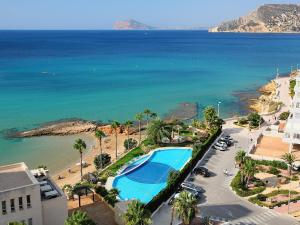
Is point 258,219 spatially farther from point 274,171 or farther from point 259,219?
point 274,171

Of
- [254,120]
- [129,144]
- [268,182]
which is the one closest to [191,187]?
[268,182]

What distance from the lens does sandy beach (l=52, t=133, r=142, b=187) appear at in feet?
165

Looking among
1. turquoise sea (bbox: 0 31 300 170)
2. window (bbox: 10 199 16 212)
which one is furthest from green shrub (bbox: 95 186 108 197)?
turquoise sea (bbox: 0 31 300 170)

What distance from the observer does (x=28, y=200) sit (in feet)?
90.7

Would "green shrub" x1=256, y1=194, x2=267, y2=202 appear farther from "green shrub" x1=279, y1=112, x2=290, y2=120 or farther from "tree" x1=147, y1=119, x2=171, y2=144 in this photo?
"green shrub" x1=279, y1=112, x2=290, y2=120

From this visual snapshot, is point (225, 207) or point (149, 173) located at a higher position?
point (149, 173)

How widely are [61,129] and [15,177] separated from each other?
4245 centimetres

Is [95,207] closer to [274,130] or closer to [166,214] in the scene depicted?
[166,214]

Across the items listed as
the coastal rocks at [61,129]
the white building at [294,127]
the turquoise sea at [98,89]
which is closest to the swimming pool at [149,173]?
the white building at [294,127]

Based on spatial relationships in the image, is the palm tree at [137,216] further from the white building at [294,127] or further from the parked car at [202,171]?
the white building at [294,127]

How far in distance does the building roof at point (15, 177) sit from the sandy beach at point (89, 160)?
1740 cm

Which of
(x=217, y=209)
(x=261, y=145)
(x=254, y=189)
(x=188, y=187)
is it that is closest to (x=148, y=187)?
(x=188, y=187)

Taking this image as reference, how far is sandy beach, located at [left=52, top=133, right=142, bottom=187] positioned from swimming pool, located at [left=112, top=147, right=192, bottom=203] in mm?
7358

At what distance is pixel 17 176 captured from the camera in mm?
29984
